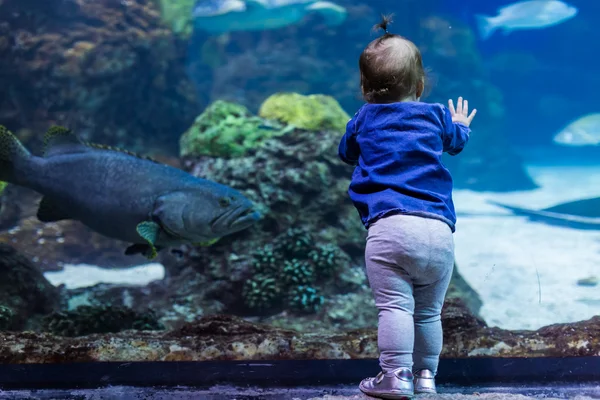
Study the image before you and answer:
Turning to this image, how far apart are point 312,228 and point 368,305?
115 centimetres

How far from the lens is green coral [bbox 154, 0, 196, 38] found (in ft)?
31.1

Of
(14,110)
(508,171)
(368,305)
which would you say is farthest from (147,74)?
(508,171)

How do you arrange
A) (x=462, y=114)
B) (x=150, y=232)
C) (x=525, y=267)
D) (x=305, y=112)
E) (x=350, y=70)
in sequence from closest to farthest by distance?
(x=462, y=114), (x=150, y=232), (x=525, y=267), (x=305, y=112), (x=350, y=70)

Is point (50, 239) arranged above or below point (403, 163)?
below

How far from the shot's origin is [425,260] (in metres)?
1.57

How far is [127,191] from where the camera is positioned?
11.2 ft

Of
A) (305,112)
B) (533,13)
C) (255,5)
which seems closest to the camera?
(305,112)

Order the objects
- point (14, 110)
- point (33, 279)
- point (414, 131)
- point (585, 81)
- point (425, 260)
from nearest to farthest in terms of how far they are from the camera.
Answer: point (425, 260), point (414, 131), point (33, 279), point (14, 110), point (585, 81)

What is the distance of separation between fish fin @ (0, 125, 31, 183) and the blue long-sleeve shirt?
2898mm

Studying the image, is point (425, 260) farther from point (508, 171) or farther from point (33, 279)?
point (508, 171)

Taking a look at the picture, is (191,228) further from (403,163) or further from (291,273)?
(403,163)

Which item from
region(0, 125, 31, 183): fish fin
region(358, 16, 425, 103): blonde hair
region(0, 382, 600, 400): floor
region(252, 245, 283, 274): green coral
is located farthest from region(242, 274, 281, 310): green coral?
region(358, 16, 425, 103): blonde hair

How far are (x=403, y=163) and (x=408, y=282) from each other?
17.6 inches

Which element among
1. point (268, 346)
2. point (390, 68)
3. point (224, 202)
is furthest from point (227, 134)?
point (390, 68)
